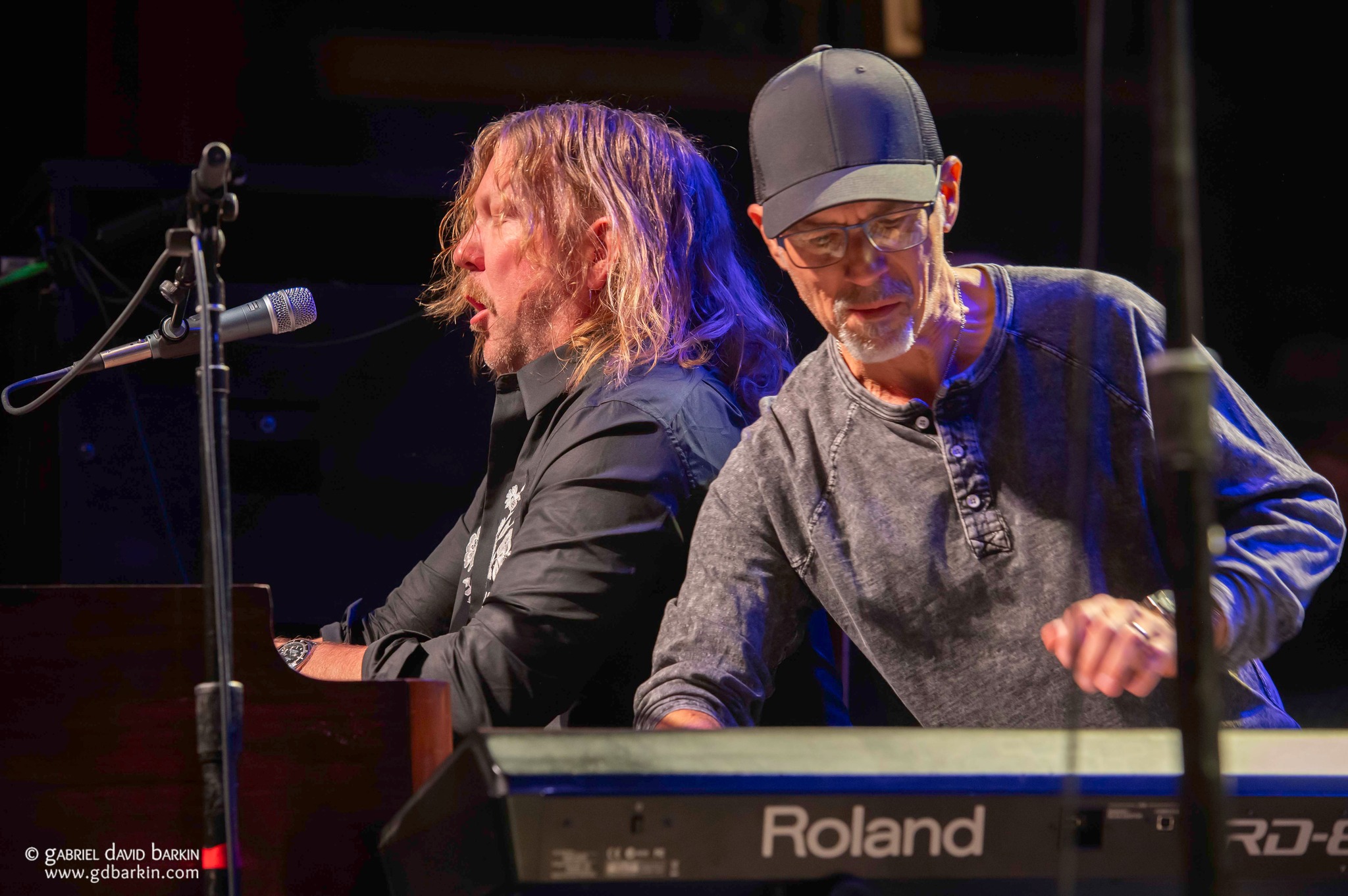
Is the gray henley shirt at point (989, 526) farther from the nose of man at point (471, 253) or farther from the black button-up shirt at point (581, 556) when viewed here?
the nose of man at point (471, 253)

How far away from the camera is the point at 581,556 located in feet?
6.78

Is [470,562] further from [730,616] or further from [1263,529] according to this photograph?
[1263,529]

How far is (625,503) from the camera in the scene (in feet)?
6.97

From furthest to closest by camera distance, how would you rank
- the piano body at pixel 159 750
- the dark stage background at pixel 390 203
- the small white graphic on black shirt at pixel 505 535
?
the dark stage background at pixel 390 203 < the small white graphic on black shirt at pixel 505 535 < the piano body at pixel 159 750

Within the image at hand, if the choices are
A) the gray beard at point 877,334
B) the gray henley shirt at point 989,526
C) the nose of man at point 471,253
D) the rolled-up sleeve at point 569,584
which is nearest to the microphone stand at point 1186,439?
the gray henley shirt at point 989,526

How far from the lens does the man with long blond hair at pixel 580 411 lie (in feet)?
6.75

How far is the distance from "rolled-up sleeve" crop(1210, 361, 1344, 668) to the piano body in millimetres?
1107

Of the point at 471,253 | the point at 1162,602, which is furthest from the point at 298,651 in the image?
the point at 1162,602

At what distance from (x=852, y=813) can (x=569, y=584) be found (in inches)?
42.1

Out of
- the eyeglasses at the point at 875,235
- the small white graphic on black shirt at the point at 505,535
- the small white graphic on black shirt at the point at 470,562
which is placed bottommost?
the small white graphic on black shirt at the point at 470,562

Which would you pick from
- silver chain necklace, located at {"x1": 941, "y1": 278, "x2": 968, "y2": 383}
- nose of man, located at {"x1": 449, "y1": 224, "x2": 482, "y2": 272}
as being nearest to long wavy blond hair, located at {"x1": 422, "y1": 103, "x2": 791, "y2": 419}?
nose of man, located at {"x1": 449, "y1": 224, "x2": 482, "y2": 272}

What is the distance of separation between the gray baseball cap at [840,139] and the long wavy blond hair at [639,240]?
0.58 meters

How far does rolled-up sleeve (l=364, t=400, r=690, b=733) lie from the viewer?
2.01 meters

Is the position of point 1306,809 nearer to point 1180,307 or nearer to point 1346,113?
point 1180,307
